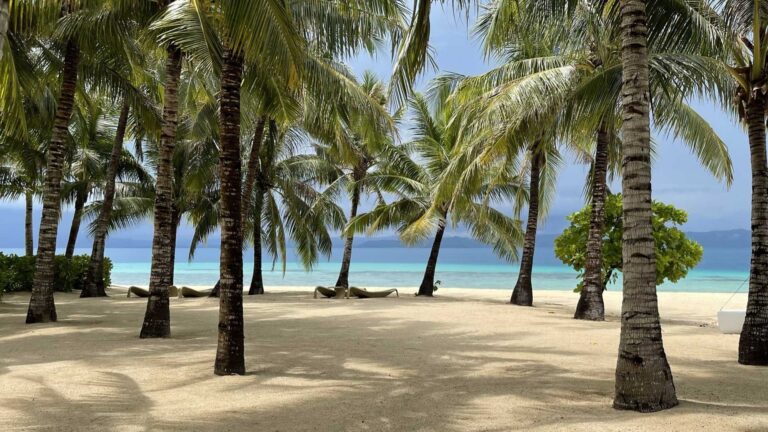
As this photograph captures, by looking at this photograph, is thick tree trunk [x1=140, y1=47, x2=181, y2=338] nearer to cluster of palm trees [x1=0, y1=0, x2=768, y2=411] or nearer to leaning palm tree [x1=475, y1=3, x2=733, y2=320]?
cluster of palm trees [x1=0, y1=0, x2=768, y2=411]

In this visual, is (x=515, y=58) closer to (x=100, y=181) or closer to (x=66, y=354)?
(x=66, y=354)

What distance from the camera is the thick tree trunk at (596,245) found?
44.3ft

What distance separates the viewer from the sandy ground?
15.8 ft

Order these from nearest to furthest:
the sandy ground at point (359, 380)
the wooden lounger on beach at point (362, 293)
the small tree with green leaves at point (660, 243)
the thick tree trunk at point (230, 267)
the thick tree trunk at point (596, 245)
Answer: the sandy ground at point (359, 380)
the thick tree trunk at point (230, 267)
the thick tree trunk at point (596, 245)
the small tree with green leaves at point (660, 243)
the wooden lounger on beach at point (362, 293)

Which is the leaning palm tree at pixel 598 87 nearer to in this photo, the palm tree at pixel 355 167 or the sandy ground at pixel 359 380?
the sandy ground at pixel 359 380

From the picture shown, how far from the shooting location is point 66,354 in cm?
800

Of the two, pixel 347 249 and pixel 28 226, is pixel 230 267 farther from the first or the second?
pixel 28 226

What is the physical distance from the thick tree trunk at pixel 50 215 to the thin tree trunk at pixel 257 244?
1056cm

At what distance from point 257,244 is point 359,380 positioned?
54.9 feet

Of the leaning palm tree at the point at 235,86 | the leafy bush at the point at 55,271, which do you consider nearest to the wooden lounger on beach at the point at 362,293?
the leafy bush at the point at 55,271

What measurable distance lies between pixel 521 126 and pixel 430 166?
1080 cm

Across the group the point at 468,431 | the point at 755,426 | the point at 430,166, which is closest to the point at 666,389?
the point at 755,426

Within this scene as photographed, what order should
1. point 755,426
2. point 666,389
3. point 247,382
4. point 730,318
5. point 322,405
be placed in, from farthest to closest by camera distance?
point 730,318 < point 247,382 < point 322,405 < point 666,389 < point 755,426

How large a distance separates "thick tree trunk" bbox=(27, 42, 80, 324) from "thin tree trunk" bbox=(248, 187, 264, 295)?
34.7 ft
